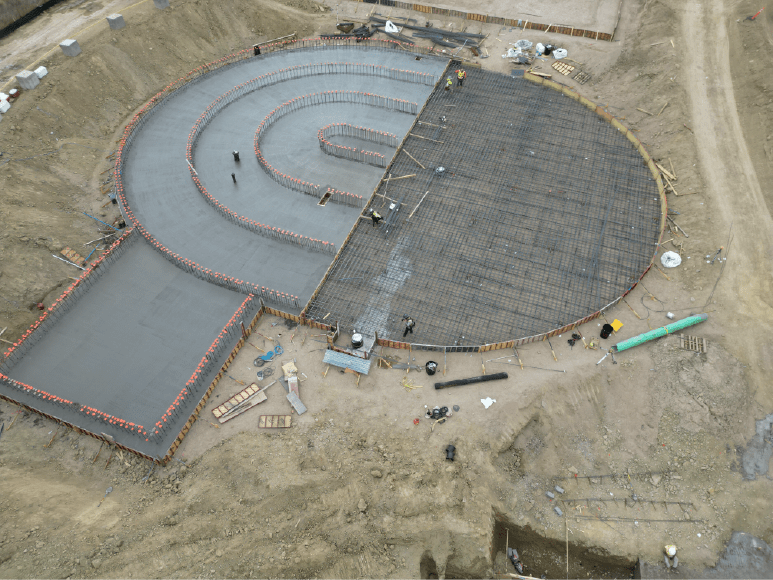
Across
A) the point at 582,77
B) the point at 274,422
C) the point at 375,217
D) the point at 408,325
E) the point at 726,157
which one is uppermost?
the point at 582,77

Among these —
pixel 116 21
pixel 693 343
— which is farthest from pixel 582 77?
pixel 116 21

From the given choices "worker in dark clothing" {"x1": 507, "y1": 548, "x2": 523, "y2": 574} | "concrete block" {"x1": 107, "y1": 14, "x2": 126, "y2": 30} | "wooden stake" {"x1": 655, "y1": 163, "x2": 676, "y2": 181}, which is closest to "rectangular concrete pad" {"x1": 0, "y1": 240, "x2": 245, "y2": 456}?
"worker in dark clothing" {"x1": 507, "y1": 548, "x2": 523, "y2": 574}

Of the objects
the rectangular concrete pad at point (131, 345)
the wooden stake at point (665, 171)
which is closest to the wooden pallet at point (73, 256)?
the rectangular concrete pad at point (131, 345)

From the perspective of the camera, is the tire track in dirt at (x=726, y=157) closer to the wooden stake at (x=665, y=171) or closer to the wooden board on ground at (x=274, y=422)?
the wooden stake at (x=665, y=171)

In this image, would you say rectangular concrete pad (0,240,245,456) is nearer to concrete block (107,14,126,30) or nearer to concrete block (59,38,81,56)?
concrete block (59,38,81,56)

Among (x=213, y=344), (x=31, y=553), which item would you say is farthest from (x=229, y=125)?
(x=31, y=553)

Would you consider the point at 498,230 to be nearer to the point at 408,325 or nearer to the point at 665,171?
the point at 408,325
